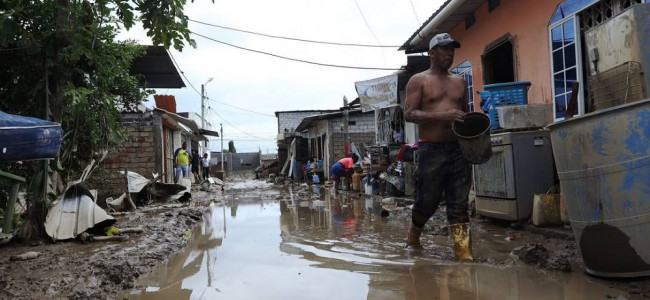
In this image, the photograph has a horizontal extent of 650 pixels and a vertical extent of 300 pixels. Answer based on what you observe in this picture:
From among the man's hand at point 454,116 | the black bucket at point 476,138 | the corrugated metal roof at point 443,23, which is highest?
the corrugated metal roof at point 443,23

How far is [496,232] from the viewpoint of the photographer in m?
4.97

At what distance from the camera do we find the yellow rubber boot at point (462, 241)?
11.4 ft

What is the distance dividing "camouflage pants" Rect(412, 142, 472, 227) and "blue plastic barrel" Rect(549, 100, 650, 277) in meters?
0.99

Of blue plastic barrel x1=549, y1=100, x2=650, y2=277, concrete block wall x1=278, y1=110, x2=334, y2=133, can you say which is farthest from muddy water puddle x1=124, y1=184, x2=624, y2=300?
concrete block wall x1=278, y1=110, x2=334, y2=133

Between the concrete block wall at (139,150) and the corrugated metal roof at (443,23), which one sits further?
the concrete block wall at (139,150)

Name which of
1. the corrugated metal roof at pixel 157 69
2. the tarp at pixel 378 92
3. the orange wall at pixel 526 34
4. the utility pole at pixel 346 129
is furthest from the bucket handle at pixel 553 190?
the utility pole at pixel 346 129

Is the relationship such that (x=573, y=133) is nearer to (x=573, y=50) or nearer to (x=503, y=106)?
(x=503, y=106)

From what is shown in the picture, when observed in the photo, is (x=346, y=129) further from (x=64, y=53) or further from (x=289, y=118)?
(x=289, y=118)

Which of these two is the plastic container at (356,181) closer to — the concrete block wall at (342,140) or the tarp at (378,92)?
the tarp at (378,92)

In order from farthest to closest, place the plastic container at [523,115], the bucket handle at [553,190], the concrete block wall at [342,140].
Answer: the concrete block wall at [342,140], the plastic container at [523,115], the bucket handle at [553,190]

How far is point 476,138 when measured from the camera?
3.42m

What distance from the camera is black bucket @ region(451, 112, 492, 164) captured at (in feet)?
11.3

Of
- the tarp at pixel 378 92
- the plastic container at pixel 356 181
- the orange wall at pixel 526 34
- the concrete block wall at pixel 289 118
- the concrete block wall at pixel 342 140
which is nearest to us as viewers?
the orange wall at pixel 526 34

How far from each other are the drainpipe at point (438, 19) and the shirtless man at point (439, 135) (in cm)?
429
